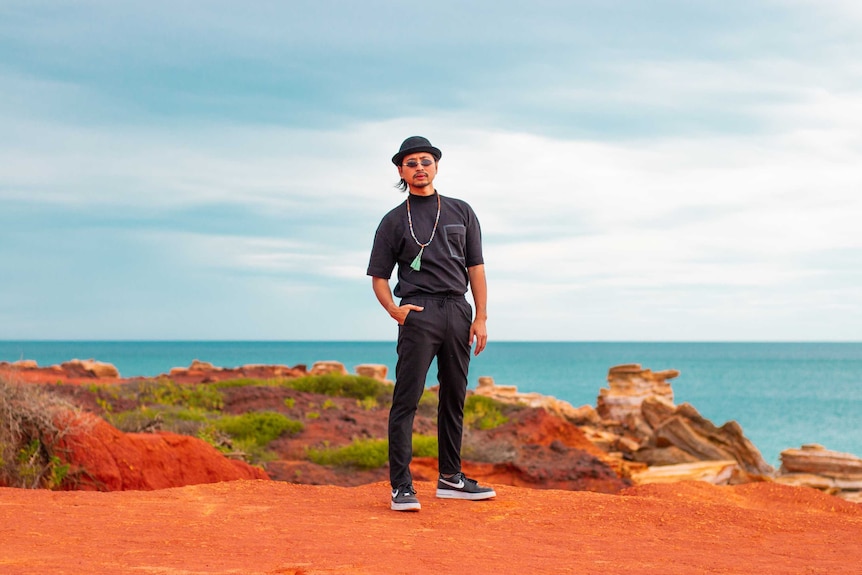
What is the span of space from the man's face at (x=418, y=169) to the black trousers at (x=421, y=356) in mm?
824

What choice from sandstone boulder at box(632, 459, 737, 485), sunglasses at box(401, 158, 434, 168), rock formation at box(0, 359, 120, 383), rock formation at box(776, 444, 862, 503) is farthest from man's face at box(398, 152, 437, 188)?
rock formation at box(0, 359, 120, 383)

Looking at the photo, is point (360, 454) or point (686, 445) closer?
point (360, 454)

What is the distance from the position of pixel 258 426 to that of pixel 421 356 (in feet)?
29.7

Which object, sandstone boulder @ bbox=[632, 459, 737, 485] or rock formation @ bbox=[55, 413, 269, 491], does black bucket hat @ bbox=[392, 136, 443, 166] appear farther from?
sandstone boulder @ bbox=[632, 459, 737, 485]

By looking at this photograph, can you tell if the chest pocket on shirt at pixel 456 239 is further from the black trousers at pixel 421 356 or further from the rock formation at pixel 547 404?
the rock formation at pixel 547 404

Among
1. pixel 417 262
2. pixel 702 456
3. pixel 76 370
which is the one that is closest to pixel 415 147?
pixel 417 262

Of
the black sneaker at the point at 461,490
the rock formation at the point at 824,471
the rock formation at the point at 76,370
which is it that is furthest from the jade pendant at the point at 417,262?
the rock formation at the point at 76,370

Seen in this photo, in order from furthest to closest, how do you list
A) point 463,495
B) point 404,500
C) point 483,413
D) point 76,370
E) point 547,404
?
point 76,370, point 547,404, point 483,413, point 463,495, point 404,500

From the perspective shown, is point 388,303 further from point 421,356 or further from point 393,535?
point 393,535

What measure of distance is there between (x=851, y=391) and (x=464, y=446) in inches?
2856

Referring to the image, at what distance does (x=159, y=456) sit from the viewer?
9.07 m

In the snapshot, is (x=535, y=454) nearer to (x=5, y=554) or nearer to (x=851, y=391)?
(x=5, y=554)

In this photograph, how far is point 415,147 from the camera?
6.18 m

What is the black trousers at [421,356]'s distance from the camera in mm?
6051
